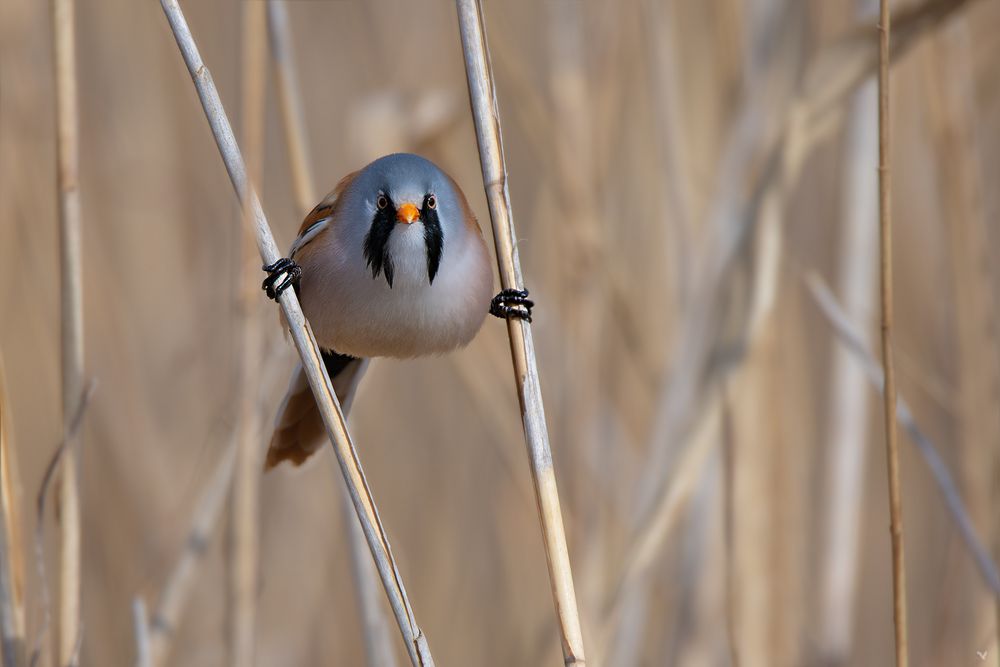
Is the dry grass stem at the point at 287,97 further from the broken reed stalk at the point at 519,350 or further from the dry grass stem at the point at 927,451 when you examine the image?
the dry grass stem at the point at 927,451

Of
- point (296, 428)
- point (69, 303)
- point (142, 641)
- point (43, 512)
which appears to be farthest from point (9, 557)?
point (296, 428)

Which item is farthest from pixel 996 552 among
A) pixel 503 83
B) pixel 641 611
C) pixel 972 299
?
pixel 503 83

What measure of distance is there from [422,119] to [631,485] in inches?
38.8

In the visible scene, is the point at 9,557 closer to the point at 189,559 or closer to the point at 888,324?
the point at 189,559

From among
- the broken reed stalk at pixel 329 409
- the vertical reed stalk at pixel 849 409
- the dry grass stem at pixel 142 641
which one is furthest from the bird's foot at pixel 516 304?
the vertical reed stalk at pixel 849 409

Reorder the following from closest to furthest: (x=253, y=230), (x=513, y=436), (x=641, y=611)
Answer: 1. (x=253, y=230)
2. (x=641, y=611)
3. (x=513, y=436)

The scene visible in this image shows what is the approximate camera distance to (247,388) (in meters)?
1.47

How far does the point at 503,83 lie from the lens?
2.41 metres

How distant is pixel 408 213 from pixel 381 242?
0.24ft

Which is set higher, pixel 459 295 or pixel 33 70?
pixel 33 70

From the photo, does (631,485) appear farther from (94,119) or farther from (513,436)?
(94,119)

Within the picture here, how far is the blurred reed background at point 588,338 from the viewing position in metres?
2.05

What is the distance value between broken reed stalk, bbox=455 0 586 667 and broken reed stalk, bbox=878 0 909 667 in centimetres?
40

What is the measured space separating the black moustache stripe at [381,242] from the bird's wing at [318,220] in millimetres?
149
